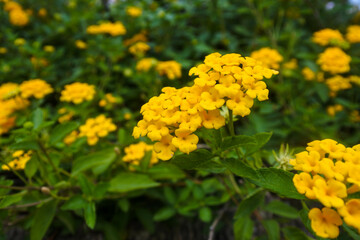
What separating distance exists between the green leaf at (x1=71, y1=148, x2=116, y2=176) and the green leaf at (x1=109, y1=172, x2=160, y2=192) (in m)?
0.10

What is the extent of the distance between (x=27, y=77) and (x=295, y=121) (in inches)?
76.6

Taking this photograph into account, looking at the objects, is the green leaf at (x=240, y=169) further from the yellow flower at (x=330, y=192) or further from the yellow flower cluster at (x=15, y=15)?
the yellow flower cluster at (x=15, y=15)

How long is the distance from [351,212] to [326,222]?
53 millimetres

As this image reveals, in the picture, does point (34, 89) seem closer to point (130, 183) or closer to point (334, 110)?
point (130, 183)

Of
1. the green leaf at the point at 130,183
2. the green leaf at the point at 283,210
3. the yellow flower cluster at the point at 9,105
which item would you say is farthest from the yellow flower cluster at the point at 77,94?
the green leaf at the point at 283,210

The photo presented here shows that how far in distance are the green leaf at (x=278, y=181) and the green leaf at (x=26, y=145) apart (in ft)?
2.59

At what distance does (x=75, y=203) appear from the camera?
3.22 ft

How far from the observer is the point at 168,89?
2.45 feet

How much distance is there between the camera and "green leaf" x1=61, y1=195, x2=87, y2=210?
38.0 inches

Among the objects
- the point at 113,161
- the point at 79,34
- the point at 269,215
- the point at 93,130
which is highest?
the point at 79,34

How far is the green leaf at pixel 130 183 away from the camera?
102 cm

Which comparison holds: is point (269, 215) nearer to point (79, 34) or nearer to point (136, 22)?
point (136, 22)

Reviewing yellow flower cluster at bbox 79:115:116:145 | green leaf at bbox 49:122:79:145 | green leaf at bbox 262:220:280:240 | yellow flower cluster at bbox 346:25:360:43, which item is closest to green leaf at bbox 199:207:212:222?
green leaf at bbox 262:220:280:240

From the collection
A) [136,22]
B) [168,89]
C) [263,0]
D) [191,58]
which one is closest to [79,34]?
[136,22]
